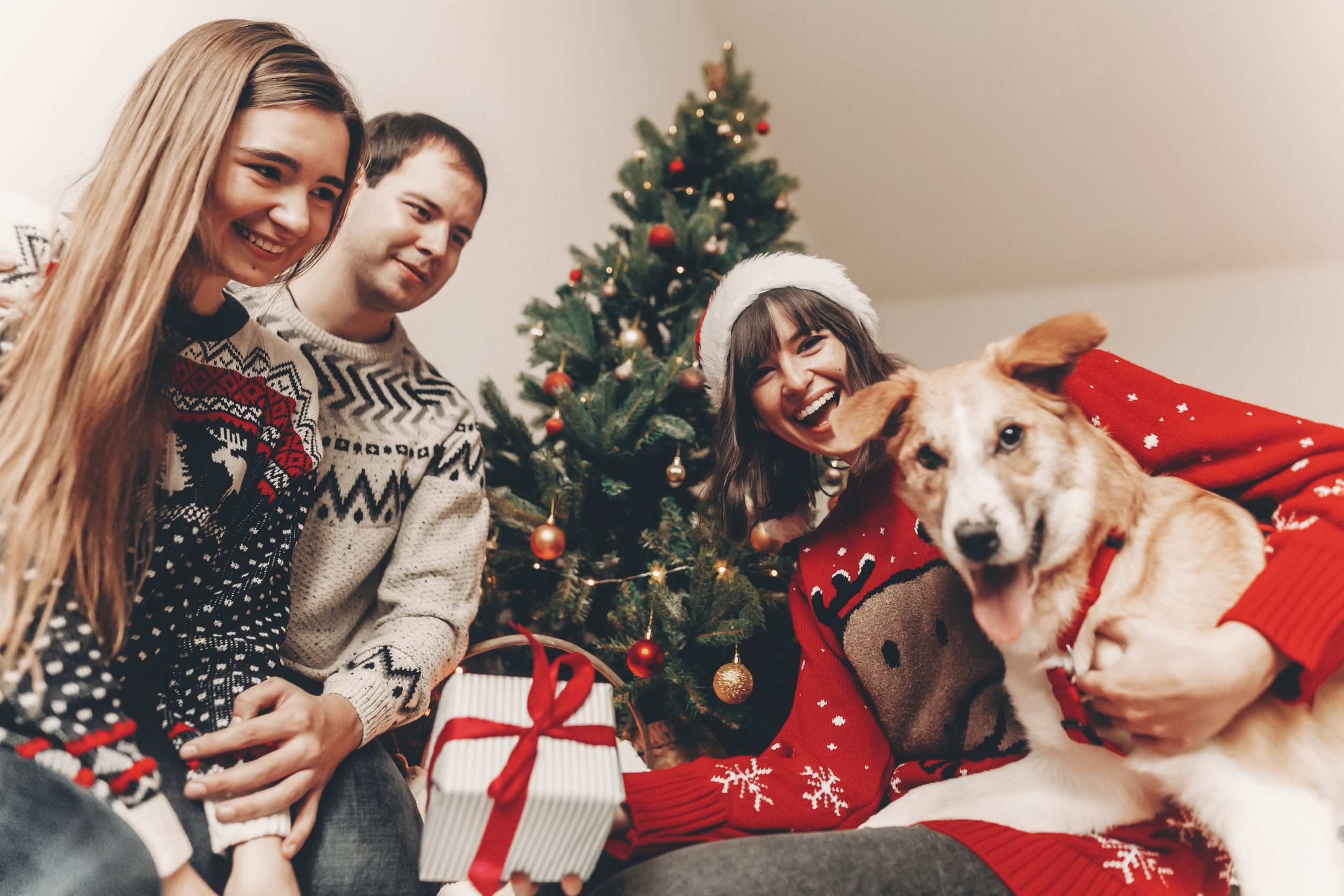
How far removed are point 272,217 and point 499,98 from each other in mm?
2052

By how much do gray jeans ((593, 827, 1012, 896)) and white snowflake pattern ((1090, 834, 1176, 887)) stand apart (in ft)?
0.60

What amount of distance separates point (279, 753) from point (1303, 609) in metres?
1.32

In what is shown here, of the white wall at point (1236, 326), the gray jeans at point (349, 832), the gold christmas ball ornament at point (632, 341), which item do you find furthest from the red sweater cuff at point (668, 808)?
the white wall at point (1236, 326)

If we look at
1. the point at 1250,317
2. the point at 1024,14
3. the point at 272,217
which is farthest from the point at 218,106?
the point at 1250,317

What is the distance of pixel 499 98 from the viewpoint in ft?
9.10

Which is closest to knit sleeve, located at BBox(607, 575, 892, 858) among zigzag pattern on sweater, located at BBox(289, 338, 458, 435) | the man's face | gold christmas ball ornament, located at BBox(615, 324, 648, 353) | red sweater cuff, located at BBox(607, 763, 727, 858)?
red sweater cuff, located at BBox(607, 763, 727, 858)

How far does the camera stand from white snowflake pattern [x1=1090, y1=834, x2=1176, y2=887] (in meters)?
0.91

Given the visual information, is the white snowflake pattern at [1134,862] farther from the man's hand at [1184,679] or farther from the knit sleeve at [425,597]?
the knit sleeve at [425,597]

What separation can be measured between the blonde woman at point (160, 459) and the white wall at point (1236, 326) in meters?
2.38

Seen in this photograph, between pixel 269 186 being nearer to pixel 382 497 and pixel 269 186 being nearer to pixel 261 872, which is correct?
pixel 382 497

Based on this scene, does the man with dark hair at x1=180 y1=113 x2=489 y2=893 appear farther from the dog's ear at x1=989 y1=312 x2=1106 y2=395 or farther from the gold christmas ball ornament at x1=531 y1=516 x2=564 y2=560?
the dog's ear at x1=989 y1=312 x2=1106 y2=395

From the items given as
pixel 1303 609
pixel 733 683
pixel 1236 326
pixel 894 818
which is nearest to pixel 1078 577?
pixel 1303 609

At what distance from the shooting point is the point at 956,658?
3.99 feet

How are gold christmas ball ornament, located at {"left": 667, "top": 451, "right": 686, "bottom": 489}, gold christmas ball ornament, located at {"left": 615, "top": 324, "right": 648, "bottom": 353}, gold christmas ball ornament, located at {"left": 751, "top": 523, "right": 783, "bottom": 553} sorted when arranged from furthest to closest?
gold christmas ball ornament, located at {"left": 615, "top": 324, "right": 648, "bottom": 353}
gold christmas ball ornament, located at {"left": 667, "top": 451, "right": 686, "bottom": 489}
gold christmas ball ornament, located at {"left": 751, "top": 523, "right": 783, "bottom": 553}
